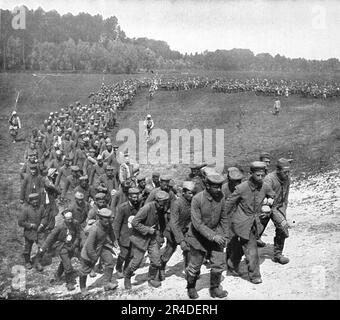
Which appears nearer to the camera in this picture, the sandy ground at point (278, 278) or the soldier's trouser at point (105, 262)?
the sandy ground at point (278, 278)

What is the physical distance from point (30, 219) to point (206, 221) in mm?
3851

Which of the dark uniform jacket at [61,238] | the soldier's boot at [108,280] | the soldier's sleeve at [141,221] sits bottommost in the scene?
the soldier's boot at [108,280]

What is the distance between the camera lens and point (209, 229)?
239 inches

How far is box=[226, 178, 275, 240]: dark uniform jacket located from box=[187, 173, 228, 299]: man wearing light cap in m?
0.45

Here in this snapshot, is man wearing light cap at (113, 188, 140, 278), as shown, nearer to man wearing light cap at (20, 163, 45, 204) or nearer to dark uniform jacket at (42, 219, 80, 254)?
dark uniform jacket at (42, 219, 80, 254)

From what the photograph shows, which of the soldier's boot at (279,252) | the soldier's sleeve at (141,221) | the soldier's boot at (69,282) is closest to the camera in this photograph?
the soldier's sleeve at (141,221)

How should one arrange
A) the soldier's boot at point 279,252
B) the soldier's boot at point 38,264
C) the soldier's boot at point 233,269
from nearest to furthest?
the soldier's boot at point 233,269
the soldier's boot at point 279,252
the soldier's boot at point 38,264

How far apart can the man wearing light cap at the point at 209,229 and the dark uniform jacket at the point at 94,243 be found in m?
1.44

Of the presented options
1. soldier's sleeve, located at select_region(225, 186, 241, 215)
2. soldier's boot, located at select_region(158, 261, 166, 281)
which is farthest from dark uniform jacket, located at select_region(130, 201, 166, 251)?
soldier's sleeve, located at select_region(225, 186, 241, 215)

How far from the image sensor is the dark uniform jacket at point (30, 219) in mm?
8344

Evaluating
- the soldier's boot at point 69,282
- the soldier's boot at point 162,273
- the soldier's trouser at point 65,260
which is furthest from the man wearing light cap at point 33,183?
the soldier's boot at point 162,273

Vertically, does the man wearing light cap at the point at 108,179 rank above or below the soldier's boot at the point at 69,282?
above

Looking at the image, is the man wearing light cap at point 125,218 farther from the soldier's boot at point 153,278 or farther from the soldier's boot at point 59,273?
the soldier's boot at point 59,273

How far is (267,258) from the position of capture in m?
7.77
